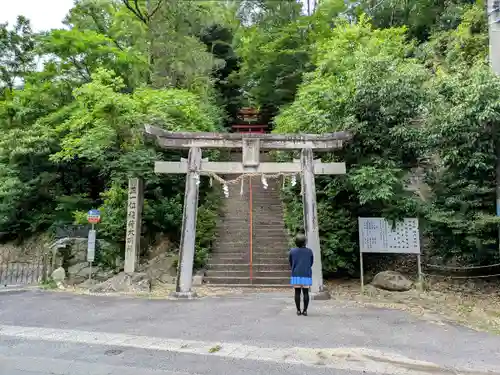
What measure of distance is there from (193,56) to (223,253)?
939cm

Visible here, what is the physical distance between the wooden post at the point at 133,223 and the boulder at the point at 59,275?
6.46ft

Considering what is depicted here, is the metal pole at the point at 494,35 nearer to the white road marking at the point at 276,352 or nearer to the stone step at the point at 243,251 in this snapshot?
the stone step at the point at 243,251

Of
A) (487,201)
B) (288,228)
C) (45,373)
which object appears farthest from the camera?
(288,228)

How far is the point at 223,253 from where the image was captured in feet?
42.5

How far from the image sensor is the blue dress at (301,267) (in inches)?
282

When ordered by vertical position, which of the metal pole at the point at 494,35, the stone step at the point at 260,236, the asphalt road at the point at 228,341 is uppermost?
the metal pole at the point at 494,35

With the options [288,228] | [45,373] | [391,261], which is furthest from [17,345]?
[391,261]

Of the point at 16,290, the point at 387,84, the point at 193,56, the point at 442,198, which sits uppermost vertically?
the point at 193,56

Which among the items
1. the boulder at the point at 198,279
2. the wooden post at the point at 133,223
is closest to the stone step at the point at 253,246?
the boulder at the point at 198,279

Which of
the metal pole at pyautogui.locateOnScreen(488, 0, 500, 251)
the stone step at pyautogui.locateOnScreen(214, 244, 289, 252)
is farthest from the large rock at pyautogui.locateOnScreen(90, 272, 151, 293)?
the metal pole at pyautogui.locateOnScreen(488, 0, 500, 251)

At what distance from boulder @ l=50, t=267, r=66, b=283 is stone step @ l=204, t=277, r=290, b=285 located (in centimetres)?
445

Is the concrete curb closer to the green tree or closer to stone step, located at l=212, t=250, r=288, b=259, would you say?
stone step, located at l=212, t=250, r=288, b=259

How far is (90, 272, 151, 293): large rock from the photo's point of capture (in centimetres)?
1069

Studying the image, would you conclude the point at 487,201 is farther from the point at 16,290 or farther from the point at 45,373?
the point at 16,290
